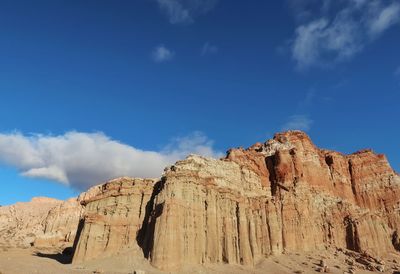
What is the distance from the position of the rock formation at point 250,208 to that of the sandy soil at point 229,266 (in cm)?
189

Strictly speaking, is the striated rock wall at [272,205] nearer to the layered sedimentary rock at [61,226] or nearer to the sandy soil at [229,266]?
the sandy soil at [229,266]

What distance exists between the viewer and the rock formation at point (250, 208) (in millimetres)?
68375

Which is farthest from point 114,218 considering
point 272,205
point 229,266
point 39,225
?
point 39,225

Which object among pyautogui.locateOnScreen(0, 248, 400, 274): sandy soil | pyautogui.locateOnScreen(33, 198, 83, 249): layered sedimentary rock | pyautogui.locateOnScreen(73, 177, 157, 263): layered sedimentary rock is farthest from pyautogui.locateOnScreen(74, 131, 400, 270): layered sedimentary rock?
pyautogui.locateOnScreen(33, 198, 83, 249): layered sedimentary rock

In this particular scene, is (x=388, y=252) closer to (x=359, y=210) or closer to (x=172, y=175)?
(x=359, y=210)

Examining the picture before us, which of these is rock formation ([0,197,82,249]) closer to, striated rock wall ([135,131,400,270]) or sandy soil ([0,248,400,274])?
sandy soil ([0,248,400,274])

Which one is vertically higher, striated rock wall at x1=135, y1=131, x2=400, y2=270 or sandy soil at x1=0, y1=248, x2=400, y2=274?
striated rock wall at x1=135, y1=131, x2=400, y2=270

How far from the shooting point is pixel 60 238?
125438mm

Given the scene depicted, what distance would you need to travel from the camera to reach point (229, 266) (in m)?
66.4

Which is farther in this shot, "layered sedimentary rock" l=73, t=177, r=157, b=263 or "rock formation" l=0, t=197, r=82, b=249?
"rock formation" l=0, t=197, r=82, b=249

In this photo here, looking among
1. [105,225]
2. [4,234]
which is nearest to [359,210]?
[105,225]

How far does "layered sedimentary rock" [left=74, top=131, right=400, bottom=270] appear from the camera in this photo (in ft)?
225

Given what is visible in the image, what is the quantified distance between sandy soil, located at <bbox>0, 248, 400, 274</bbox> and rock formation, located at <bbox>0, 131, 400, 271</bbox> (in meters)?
1.89

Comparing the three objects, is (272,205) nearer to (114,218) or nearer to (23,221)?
(114,218)
